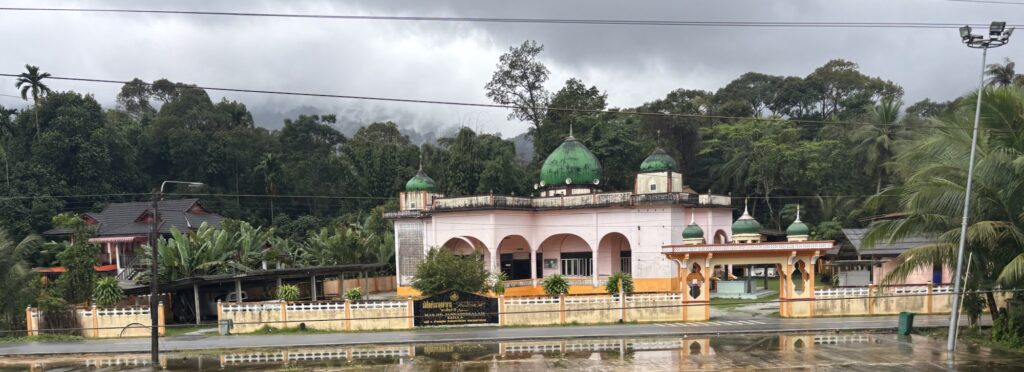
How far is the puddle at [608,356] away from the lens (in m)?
19.0

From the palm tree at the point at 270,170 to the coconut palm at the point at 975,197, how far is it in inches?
1919

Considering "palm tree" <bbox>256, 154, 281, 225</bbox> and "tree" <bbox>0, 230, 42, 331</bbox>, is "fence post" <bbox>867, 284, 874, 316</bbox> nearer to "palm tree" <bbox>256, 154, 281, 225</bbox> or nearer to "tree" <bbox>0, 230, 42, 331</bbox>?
"tree" <bbox>0, 230, 42, 331</bbox>

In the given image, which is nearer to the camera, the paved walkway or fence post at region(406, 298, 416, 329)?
the paved walkway

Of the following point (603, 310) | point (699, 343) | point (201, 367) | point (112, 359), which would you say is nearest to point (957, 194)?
point (699, 343)

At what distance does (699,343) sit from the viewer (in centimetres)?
2283

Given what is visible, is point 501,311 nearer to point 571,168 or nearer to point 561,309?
point 561,309

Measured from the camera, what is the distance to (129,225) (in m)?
47.6

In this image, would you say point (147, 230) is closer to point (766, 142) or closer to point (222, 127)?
point (222, 127)

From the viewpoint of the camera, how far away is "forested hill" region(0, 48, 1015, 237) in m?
51.5

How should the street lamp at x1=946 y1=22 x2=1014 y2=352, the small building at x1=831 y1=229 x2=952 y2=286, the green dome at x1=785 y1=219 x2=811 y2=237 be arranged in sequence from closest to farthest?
the street lamp at x1=946 y1=22 x2=1014 y2=352 → the green dome at x1=785 y1=219 x2=811 y2=237 → the small building at x1=831 y1=229 x2=952 y2=286

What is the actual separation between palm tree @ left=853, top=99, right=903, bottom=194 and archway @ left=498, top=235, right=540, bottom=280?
2479 cm

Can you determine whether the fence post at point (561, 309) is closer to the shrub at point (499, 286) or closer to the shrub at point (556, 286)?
the shrub at point (556, 286)

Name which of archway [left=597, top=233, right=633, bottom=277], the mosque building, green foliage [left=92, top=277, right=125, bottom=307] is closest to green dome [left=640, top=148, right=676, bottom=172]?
the mosque building

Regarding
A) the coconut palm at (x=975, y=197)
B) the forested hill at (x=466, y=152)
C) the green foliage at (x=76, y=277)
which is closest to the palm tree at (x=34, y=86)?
the forested hill at (x=466, y=152)
